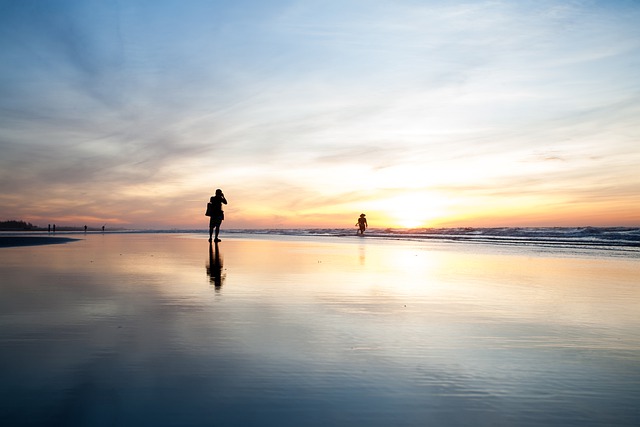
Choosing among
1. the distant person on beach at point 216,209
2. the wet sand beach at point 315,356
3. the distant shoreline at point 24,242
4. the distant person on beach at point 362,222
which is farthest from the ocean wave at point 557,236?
the distant shoreline at point 24,242

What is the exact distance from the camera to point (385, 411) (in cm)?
276

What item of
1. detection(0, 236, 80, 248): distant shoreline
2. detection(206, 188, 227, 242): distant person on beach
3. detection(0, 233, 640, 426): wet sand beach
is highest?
detection(206, 188, 227, 242): distant person on beach

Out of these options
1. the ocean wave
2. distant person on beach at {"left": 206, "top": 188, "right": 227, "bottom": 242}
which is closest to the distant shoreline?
distant person on beach at {"left": 206, "top": 188, "right": 227, "bottom": 242}

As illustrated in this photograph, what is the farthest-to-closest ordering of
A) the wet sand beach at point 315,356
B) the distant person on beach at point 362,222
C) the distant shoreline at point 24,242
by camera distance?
the distant person on beach at point 362,222 → the distant shoreline at point 24,242 → the wet sand beach at point 315,356

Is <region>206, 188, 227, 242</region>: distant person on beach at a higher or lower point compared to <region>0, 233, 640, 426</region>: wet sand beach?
higher

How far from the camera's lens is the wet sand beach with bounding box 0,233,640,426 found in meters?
2.74

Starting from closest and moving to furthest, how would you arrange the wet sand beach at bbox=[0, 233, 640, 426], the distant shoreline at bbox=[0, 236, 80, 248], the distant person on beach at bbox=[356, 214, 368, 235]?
the wet sand beach at bbox=[0, 233, 640, 426], the distant shoreline at bbox=[0, 236, 80, 248], the distant person on beach at bbox=[356, 214, 368, 235]

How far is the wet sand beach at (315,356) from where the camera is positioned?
108 inches

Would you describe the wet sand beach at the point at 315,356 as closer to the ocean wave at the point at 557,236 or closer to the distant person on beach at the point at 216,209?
the distant person on beach at the point at 216,209

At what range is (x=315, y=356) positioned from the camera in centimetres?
384

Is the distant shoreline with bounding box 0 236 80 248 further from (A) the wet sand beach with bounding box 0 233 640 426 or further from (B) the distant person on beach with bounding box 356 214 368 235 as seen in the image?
(B) the distant person on beach with bounding box 356 214 368 235

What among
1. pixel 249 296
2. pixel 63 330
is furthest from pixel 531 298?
pixel 63 330

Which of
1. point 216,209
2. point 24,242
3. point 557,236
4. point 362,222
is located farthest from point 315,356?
point 362,222

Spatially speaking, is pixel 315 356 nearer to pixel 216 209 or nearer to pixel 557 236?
pixel 216 209
